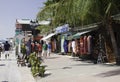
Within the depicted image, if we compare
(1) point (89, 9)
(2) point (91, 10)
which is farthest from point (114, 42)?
(1) point (89, 9)

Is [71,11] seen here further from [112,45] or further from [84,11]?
[112,45]

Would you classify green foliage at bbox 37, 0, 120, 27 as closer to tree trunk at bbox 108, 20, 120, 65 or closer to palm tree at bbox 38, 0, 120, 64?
palm tree at bbox 38, 0, 120, 64

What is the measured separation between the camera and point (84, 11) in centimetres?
1941

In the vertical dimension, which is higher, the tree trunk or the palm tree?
the palm tree

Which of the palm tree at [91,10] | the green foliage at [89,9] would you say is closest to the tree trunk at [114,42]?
the palm tree at [91,10]

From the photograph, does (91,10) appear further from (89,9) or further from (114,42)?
(114,42)

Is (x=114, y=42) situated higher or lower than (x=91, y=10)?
lower

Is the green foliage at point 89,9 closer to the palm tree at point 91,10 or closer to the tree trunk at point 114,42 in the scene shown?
the palm tree at point 91,10

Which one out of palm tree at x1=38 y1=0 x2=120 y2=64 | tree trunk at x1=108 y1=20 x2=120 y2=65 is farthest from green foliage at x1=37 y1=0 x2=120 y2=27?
tree trunk at x1=108 y1=20 x2=120 y2=65

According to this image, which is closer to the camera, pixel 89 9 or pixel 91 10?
pixel 89 9

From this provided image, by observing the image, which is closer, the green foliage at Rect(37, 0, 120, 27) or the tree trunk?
the green foliage at Rect(37, 0, 120, 27)

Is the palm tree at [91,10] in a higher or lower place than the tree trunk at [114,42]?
higher

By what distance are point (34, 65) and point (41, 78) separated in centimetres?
192

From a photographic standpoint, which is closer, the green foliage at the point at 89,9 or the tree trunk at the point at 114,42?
the green foliage at the point at 89,9
